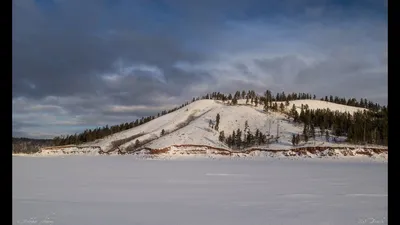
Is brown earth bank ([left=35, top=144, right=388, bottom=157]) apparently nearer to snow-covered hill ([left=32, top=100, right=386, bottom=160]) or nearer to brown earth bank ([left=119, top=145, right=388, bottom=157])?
brown earth bank ([left=119, top=145, right=388, bottom=157])

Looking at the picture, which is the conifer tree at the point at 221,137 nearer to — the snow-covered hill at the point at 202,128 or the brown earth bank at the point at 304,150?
the snow-covered hill at the point at 202,128

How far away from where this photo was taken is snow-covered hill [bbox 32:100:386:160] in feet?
312

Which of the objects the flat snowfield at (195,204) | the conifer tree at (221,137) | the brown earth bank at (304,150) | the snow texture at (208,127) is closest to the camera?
the flat snowfield at (195,204)

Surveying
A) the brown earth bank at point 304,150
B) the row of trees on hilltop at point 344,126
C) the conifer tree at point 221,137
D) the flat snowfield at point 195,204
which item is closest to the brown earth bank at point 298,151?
the brown earth bank at point 304,150

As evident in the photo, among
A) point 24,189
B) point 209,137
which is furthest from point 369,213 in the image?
point 209,137

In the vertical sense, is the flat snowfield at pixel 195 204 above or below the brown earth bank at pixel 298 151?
above

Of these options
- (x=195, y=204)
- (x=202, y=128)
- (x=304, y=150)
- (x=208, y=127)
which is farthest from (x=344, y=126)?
(x=195, y=204)

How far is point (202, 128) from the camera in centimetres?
11056

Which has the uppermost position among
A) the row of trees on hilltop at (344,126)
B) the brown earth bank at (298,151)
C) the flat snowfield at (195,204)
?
the row of trees on hilltop at (344,126)

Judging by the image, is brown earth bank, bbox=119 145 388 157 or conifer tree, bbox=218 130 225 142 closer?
brown earth bank, bbox=119 145 388 157

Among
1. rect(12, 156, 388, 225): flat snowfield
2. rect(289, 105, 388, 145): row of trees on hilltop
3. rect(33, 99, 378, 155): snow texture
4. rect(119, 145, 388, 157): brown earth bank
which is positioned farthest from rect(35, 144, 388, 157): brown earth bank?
rect(12, 156, 388, 225): flat snowfield

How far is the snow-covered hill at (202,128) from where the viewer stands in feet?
312

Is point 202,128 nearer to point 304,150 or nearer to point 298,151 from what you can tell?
point 298,151
